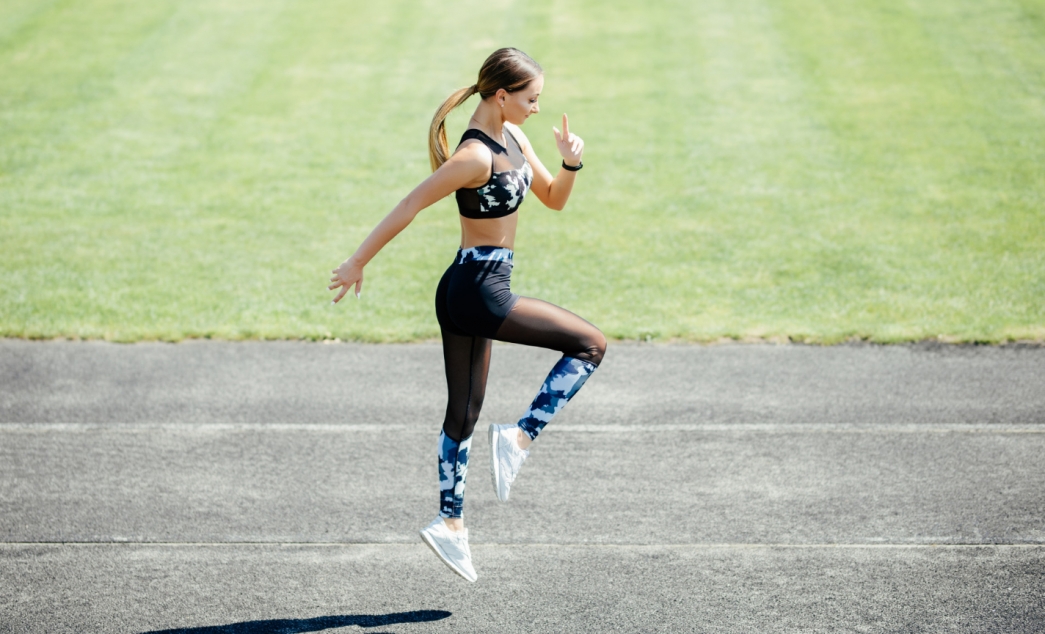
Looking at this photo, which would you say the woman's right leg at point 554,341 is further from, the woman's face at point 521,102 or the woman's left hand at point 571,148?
the woman's face at point 521,102

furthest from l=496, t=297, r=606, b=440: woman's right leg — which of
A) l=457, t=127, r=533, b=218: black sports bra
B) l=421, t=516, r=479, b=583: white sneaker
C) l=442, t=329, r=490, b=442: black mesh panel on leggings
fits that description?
l=421, t=516, r=479, b=583: white sneaker

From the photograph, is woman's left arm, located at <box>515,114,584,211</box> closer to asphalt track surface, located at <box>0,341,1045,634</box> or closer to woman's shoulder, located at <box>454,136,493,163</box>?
woman's shoulder, located at <box>454,136,493,163</box>

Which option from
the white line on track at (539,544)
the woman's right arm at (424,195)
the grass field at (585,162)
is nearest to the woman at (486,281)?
the woman's right arm at (424,195)

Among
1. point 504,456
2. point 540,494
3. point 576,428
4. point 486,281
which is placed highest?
point 486,281

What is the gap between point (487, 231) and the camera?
190 inches

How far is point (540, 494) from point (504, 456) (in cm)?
125

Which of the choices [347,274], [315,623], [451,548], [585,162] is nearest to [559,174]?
[347,274]

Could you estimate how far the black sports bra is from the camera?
4719 mm

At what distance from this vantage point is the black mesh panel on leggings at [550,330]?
4820 millimetres

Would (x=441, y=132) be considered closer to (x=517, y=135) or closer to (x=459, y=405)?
(x=517, y=135)

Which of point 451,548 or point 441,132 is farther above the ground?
point 441,132

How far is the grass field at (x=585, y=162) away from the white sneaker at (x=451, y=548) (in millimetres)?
4245

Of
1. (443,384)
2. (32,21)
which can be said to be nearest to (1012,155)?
(443,384)

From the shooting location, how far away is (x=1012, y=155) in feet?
44.2
